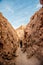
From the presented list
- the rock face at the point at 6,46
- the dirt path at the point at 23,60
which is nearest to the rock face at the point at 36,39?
the dirt path at the point at 23,60

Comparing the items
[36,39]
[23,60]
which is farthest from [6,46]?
[36,39]

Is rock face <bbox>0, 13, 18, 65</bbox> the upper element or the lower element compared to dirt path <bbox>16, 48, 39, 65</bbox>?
upper

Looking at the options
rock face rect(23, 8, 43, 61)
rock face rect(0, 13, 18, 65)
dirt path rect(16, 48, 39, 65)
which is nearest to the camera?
rock face rect(23, 8, 43, 61)

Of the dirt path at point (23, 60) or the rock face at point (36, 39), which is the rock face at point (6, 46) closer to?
the dirt path at point (23, 60)

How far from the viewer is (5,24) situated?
16.9ft

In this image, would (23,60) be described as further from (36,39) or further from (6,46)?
(36,39)

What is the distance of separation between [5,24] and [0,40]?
773mm

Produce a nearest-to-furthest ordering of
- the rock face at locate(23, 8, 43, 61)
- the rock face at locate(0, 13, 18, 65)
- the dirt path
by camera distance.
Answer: the rock face at locate(23, 8, 43, 61), the dirt path, the rock face at locate(0, 13, 18, 65)

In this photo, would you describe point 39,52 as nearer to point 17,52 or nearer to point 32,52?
point 32,52

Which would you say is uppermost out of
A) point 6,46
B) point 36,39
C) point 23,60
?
point 36,39

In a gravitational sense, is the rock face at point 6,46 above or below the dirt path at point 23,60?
above

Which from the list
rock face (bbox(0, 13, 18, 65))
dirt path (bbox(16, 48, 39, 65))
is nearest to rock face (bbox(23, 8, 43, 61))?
dirt path (bbox(16, 48, 39, 65))

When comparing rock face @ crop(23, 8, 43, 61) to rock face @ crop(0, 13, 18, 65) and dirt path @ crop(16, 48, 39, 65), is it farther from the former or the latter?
rock face @ crop(0, 13, 18, 65)

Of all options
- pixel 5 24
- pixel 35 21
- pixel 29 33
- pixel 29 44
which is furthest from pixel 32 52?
pixel 5 24
